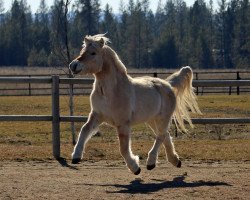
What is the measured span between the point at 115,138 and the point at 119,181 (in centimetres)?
633

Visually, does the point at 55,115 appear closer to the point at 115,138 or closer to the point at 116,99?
the point at 116,99

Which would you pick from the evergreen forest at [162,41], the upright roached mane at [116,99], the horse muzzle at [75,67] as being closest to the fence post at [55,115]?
the upright roached mane at [116,99]

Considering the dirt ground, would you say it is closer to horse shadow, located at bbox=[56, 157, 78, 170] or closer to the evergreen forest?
horse shadow, located at bbox=[56, 157, 78, 170]

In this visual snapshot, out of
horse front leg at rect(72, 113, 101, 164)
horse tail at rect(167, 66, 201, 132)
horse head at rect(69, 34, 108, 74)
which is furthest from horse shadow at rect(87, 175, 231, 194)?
horse tail at rect(167, 66, 201, 132)

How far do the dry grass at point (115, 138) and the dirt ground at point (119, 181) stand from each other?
0.70 metres

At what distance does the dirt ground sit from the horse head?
1.49 m

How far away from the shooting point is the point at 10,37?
90688 millimetres

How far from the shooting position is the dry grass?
460 inches

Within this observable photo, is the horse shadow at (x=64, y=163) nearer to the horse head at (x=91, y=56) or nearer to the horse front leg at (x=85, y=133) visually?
the horse front leg at (x=85, y=133)

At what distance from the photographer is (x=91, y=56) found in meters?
8.50

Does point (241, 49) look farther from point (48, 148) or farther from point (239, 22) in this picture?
point (48, 148)

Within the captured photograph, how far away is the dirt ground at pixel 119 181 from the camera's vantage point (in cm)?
771

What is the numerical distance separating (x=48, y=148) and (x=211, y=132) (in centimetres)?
584

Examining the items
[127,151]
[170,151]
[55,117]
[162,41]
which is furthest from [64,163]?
[162,41]
